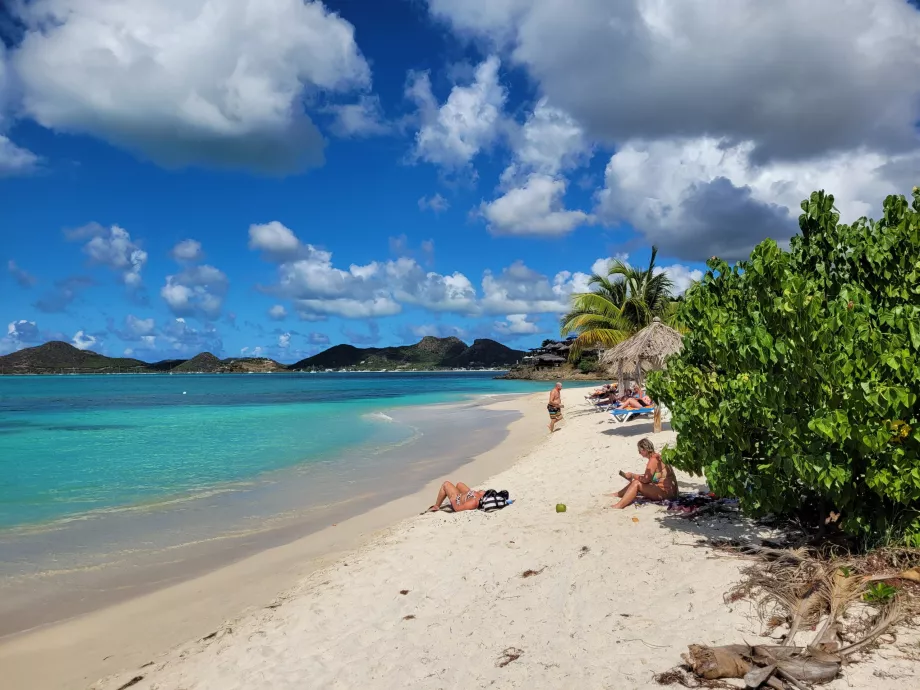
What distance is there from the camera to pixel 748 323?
5.12 m

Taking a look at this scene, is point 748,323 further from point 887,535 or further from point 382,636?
point 382,636

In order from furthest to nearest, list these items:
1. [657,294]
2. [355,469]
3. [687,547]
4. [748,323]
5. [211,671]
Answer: [657,294] → [355,469] → [687,547] → [748,323] → [211,671]

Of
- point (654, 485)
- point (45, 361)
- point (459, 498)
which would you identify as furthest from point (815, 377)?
point (45, 361)

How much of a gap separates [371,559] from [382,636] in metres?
2.09

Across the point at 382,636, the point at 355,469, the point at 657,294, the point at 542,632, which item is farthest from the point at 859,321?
the point at 657,294

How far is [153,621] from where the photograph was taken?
18.6ft

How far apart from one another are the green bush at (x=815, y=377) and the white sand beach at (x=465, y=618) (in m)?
1.00

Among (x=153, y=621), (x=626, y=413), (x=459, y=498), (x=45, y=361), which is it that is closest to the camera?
(x=153, y=621)

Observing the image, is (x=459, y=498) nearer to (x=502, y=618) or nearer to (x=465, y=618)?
(x=465, y=618)

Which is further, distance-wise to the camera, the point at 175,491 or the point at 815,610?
the point at 175,491

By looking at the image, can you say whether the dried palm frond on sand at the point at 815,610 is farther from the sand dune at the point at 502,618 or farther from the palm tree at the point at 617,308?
the palm tree at the point at 617,308

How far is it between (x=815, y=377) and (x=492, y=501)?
5.16m

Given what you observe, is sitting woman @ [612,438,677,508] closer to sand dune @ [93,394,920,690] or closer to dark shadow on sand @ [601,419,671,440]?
sand dune @ [93,394,920,690]

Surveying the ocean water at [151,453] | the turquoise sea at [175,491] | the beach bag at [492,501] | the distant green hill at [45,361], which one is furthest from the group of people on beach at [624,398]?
the distant green hill at [45,361]
